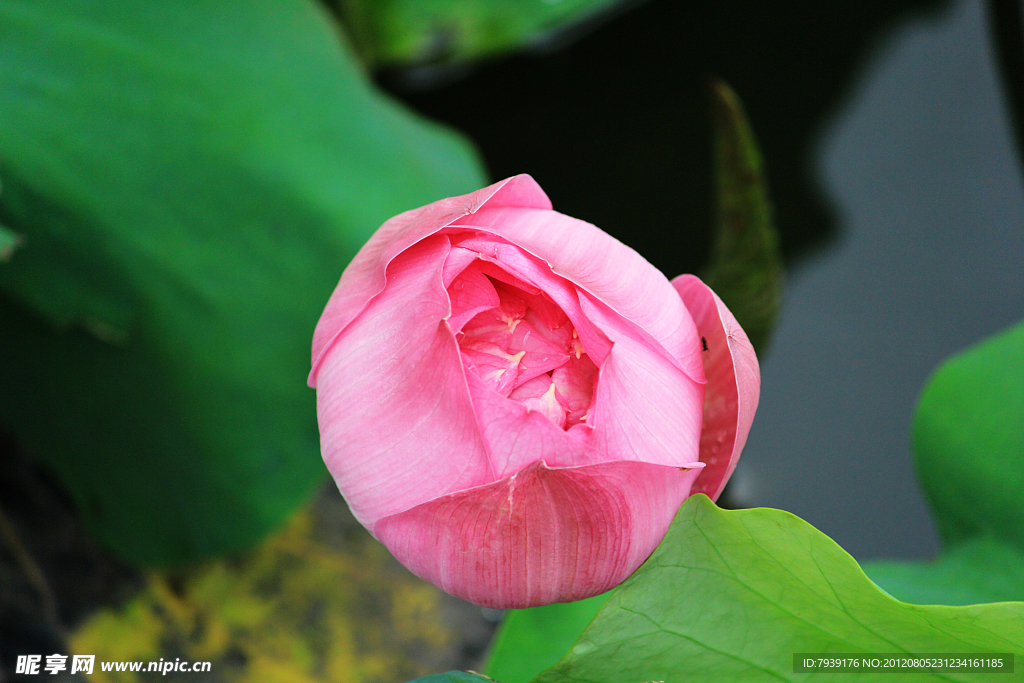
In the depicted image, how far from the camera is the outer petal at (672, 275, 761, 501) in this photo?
0.65 ft

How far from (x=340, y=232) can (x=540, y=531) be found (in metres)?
0.28

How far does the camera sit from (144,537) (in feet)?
1.61

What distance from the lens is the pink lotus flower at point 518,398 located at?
17 cm

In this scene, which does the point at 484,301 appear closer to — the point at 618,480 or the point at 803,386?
the point at 618,480

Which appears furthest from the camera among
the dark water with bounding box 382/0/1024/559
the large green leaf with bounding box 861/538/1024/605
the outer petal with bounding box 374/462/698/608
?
the dark water with bounding box 382/0/1024/559

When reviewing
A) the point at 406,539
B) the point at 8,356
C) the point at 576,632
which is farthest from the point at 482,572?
the point at 8,356

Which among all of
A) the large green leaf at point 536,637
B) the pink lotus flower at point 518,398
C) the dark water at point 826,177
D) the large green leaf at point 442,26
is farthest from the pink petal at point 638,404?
the large green leaf at point 442,26

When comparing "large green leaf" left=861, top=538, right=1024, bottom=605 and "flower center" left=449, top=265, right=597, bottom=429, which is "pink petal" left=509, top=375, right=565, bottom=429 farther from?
"large green leaf" left=861, top=538, right=1024, bottom=605

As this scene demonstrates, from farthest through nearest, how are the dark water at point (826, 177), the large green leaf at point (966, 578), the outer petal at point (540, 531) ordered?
the dark water at point (826, 177), the large green leaf at point (966, 578), the outer petal at point (540, 531)

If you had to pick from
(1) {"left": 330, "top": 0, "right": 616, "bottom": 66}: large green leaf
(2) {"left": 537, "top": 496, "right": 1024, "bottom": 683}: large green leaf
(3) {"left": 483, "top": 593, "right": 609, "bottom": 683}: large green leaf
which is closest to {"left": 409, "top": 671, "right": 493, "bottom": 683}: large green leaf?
(2) {"left": 537, "top": 496, "right": 1024, "bottom": 683}: large green leaf

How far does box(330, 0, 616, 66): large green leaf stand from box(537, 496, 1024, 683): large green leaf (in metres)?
0.49

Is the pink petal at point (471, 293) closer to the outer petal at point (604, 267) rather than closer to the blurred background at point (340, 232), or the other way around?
the outer petal at point (604, 267)

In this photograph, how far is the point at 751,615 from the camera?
222 mm

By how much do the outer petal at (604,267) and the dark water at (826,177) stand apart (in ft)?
1.04
